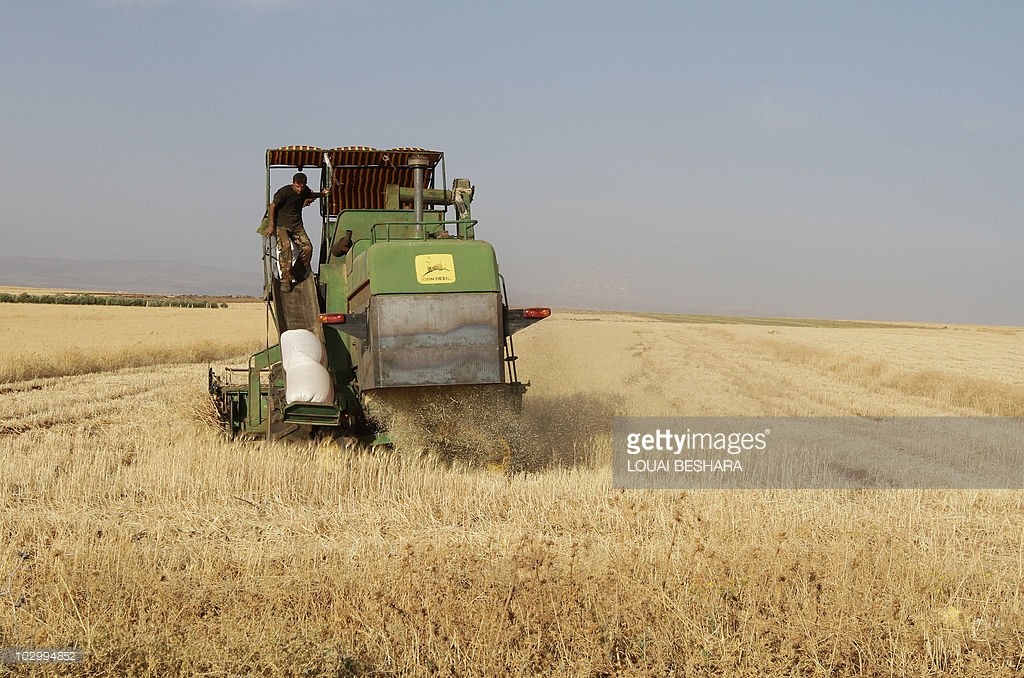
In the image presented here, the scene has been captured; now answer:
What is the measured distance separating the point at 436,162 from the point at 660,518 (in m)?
5.60

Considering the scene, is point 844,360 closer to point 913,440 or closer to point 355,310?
point 913,440

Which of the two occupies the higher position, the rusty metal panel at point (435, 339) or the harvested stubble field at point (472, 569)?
the rusty metal panel at point (435, 339)

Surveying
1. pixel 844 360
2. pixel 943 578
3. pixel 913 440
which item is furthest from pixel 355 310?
pixel 844 360

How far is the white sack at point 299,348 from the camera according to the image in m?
8.88

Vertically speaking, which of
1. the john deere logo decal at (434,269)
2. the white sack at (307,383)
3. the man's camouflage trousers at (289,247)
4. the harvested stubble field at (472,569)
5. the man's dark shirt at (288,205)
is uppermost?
the man's dark shirt at (288,205)

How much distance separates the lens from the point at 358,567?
213 inches

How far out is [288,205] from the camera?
9.52 metres

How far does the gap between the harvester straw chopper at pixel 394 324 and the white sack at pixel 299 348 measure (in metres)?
0.01

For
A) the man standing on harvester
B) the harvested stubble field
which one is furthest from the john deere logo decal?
the man standing on harvester

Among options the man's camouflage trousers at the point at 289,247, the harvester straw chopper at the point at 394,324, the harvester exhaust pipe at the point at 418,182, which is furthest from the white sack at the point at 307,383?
the harvester exhaust pipe at the point at 418,182

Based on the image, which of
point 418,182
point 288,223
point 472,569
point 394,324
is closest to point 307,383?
point 394,324

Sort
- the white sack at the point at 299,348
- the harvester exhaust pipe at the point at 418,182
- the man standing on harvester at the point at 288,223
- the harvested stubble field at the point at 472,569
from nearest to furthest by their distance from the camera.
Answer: the harvested stubble field at the point at 472,569
the white sack at the point at 299,348
the harvester exhaust pipe at the point at 418,182
the man standing on harvester at the point at 288,223

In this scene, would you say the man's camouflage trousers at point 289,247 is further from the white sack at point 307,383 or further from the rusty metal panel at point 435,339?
the rusty metal panel at point 435,339

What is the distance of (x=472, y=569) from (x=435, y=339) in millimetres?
3227
